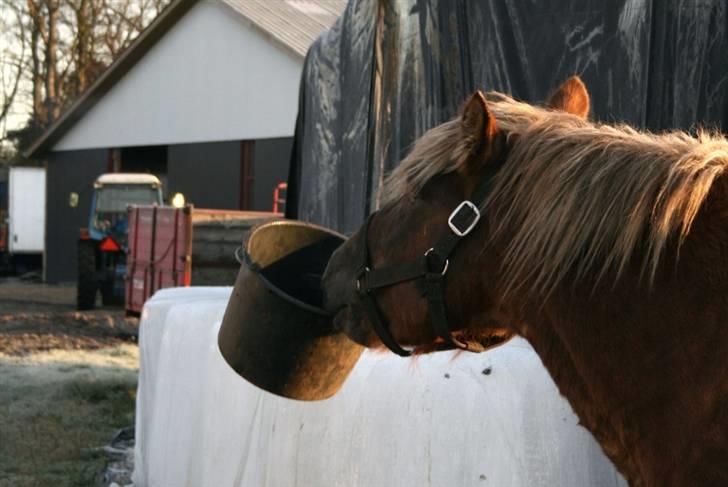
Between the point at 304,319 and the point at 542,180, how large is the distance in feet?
2.84

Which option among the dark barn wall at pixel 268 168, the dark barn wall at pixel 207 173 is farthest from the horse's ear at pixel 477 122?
the dark barn wall at pixel 207 173

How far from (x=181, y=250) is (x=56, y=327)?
210 centimetres

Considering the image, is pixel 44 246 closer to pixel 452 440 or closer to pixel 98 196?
pixel 98 196

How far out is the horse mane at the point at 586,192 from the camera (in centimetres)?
172

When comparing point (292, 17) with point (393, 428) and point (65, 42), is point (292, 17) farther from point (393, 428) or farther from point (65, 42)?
point (393, 428)

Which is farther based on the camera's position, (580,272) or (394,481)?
(394,481)

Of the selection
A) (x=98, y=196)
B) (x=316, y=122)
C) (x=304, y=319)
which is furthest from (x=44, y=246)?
(x=304, y=319)

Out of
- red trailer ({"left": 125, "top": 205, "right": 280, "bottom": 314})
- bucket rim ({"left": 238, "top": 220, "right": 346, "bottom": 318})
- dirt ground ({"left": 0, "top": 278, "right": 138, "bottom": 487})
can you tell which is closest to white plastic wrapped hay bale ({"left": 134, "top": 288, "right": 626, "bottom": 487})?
bucket rim ({"left": 238, "top": 220, "right": 346, "bottom": 318})

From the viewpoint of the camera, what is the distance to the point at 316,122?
22.9 ft

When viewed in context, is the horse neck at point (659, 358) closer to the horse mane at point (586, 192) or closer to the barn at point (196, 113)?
the horse mane at point (586, 192)

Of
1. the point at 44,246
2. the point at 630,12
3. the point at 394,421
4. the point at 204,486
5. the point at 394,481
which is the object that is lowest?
the point at 44,246

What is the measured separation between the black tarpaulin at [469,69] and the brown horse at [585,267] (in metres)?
2.19

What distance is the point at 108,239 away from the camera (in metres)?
15.2

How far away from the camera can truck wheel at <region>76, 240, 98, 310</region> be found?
49.8 ft
